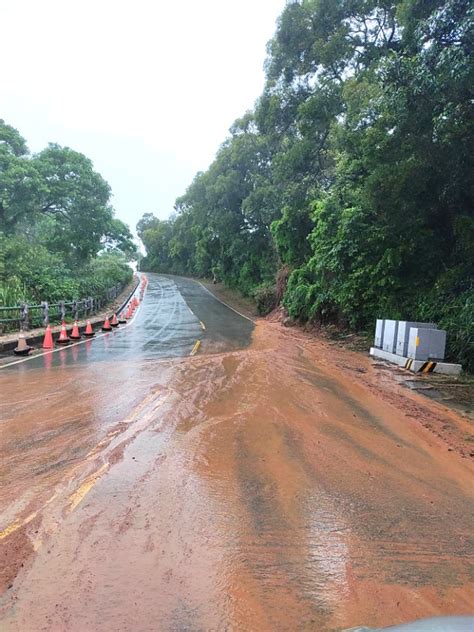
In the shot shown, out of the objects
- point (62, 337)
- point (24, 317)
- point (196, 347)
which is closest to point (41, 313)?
point (24, 317)

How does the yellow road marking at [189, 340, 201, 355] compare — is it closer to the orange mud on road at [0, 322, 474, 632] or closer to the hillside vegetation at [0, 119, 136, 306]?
the orange mud on road at [0, 322, 474, 632]

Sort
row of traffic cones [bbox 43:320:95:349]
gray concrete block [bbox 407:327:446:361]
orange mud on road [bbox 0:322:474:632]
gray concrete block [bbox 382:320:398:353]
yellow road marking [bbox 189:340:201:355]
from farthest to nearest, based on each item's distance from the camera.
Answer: row of traffic cones [bbox 43:320:95:349] → yellow road marking [bbox 189:340:201:355] → gray concrete block [bbox 382:320:398:353] → gray concrete block [bbox 407:327:446:361] → orange mud on road [bbox 0:322:474:632]

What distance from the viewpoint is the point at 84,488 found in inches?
167

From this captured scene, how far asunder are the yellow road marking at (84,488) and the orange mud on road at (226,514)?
0.02m

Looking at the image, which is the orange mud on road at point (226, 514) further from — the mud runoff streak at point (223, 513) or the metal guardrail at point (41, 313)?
the metal guardrail at point (41, 313)

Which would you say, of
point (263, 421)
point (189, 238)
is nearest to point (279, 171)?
point (263, 421)

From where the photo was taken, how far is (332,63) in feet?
70.6

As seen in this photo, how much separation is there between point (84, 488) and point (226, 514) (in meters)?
1.36

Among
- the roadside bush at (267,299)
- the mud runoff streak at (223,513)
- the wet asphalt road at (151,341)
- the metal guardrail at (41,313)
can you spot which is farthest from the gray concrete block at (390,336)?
the roadside bush at (267,299)

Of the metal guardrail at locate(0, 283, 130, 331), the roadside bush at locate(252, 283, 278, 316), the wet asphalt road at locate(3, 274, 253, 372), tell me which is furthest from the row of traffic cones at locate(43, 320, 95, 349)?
the roadside bush at locate(252, 283, 278, 316)

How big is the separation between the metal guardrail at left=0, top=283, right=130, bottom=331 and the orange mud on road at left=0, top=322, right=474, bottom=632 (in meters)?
8.76

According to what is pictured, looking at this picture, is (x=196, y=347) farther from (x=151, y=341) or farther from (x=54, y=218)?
(x=54, y=218)

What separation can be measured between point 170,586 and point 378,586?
1352mm

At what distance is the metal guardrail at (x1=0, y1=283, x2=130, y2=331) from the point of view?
15.6 m
